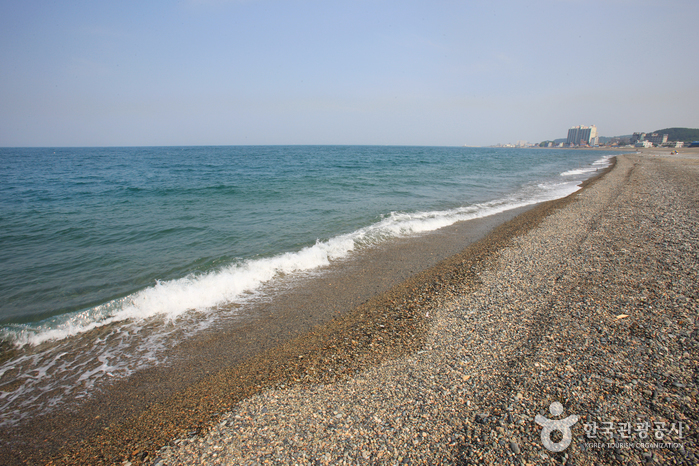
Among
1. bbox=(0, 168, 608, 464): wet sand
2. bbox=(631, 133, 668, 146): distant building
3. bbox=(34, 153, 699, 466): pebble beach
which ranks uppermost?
bbox=(631, 133, 668, 146): distant building

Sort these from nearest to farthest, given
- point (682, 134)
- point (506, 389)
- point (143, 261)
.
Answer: point (506, 389), point (143, 261), point (682, 134)

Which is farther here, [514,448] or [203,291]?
[203,291]

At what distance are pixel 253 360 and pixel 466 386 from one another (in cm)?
341

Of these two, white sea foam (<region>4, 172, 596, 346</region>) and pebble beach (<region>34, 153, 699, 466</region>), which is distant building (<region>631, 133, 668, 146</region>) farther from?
pebble beach (<region>34, 153, 699, 466</region>)

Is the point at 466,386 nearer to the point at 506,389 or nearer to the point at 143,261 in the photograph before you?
the point at 506,389

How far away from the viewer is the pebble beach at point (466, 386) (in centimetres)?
308

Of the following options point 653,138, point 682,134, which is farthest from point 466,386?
point 682,134

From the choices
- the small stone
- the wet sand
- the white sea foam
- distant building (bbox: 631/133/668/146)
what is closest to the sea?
the white sea foam

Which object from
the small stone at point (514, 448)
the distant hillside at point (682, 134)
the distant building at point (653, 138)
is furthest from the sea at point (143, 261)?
the distant hillside at point (682, 134)

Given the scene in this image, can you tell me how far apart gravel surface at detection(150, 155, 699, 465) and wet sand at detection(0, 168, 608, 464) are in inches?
7.9

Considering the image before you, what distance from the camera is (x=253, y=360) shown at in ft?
16.7

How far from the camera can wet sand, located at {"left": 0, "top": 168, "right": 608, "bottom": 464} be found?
3.72 meters

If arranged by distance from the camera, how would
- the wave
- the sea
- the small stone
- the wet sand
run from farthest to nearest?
the wave < the sea < the wet sand < the small stone

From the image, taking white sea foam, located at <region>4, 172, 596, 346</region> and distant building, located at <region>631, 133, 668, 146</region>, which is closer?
white sea foam, located at <region>4, 172, 596, 346</region>
